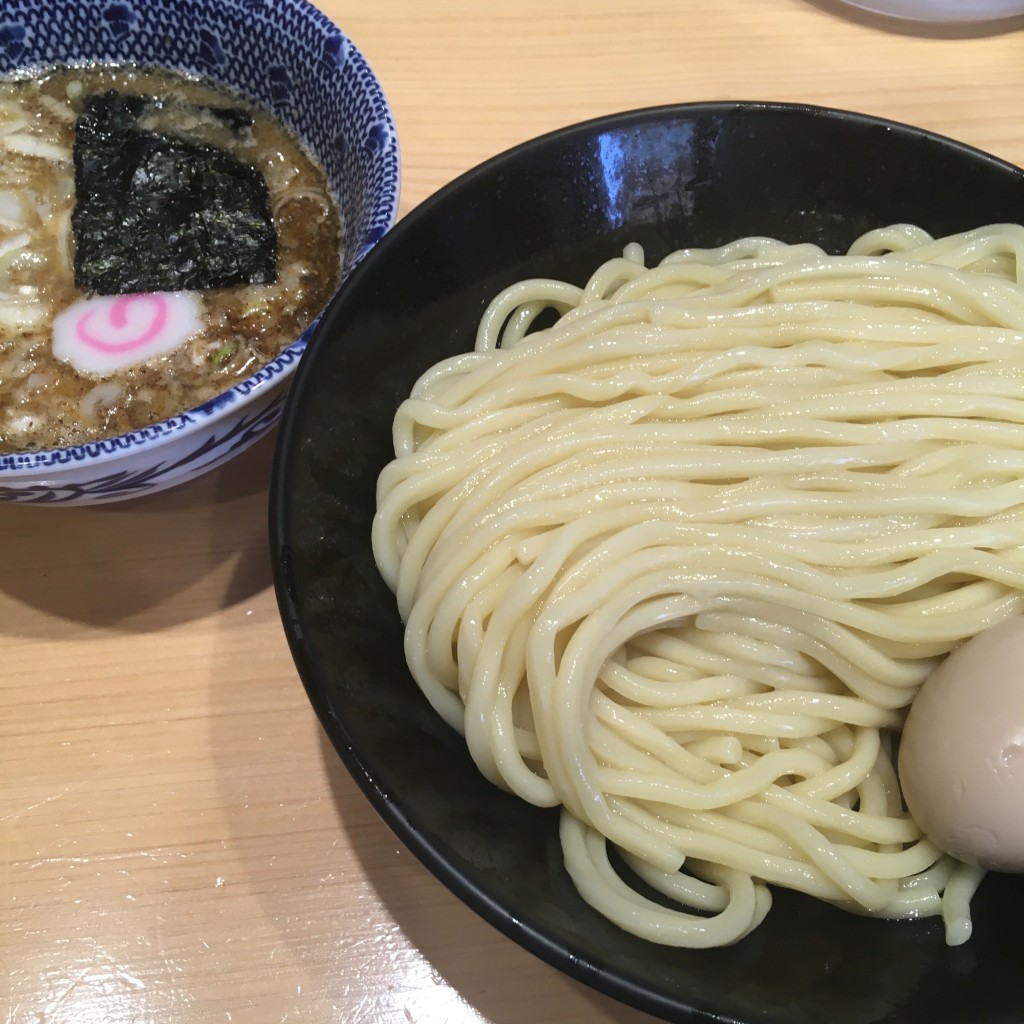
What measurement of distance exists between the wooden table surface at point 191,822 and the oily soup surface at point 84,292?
0.80 feet

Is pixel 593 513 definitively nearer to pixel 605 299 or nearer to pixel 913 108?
pixel 605 299

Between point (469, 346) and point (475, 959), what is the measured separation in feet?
3.13

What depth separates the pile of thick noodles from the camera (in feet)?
3.62

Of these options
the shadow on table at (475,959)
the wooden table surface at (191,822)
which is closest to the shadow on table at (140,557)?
the wooden table surface at (191,822)

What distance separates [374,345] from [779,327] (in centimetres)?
62

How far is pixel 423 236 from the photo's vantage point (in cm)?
134

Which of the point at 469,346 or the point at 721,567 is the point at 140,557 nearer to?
the point at 469,346

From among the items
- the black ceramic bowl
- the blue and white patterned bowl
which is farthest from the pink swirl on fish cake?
the black ceramic bowl

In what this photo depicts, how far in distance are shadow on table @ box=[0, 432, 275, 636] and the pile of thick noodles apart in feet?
1.22

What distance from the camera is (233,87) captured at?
162 cm

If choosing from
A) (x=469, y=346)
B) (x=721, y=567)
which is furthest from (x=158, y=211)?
(x=721, y=567)

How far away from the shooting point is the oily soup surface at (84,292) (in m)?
1.35

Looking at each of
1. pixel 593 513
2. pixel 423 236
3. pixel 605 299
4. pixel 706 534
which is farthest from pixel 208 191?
pixel 706 534

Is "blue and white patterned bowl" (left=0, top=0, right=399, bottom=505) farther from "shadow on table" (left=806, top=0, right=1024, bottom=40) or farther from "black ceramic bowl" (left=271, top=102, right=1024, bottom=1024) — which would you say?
"shadow on table" (left=806, top=0, right=1024, bottom=40)
